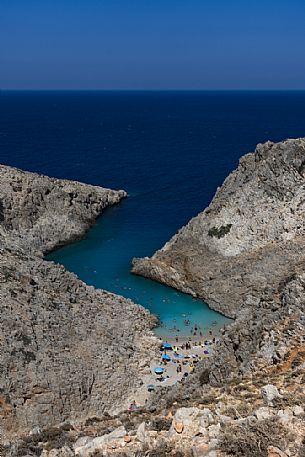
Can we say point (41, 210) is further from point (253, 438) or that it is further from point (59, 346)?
point (253, 438)

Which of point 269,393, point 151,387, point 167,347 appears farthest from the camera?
point 167,347

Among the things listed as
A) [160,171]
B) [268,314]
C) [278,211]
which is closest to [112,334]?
[268,314]

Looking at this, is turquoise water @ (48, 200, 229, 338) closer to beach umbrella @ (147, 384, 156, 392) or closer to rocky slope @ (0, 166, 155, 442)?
rocky slope @ (0, 166, 155, 442)

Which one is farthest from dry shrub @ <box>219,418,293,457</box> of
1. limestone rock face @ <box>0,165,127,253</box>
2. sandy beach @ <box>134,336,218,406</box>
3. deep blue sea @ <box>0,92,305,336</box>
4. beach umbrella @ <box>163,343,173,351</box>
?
limestone rock face @ <box>0,165,127,253</box>

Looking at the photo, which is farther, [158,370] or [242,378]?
[158,370]

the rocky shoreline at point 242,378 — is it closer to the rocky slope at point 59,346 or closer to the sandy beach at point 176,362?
the rocky slope at point 59,346

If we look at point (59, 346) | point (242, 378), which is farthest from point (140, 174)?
point (242, 378)

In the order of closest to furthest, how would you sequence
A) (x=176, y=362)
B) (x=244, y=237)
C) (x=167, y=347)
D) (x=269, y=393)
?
(x=269, y=393)
(x=176, y=362)
(x=167, y=347)
(x=244, y=237)
